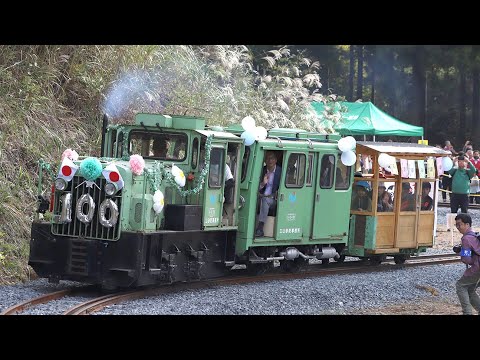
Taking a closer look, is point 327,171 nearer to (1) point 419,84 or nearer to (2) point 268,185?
(2) point 268,185

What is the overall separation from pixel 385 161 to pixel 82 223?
6339 millimetres

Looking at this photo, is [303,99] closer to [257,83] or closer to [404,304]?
[257,83]

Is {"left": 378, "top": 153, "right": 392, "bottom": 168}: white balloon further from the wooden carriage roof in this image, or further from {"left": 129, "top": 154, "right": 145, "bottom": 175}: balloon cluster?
{"left": 129, "top": 154, "right": 145, "bottom": 175}: balloon cluster

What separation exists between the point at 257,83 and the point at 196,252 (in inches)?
510

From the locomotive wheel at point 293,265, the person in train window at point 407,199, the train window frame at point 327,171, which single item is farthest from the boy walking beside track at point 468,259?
the person in train window at point 407,199

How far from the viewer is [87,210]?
12.6 metres

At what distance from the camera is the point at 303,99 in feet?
81.5

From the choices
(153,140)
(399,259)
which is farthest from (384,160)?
(153,140)

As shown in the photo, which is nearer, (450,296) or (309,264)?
(450,296)

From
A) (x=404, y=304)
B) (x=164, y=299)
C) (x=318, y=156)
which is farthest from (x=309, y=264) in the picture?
(x=164, y=299)

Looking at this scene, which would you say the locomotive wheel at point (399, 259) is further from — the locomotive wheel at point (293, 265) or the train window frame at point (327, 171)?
the train window frame at point (327, 171)

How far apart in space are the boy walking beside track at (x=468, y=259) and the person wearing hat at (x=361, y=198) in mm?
5660

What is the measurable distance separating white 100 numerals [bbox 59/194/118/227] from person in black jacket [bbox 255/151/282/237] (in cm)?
330

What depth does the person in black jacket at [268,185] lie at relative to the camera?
15.0 metres
